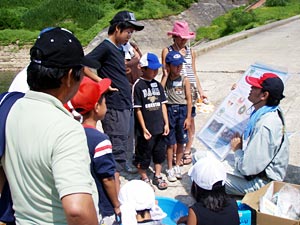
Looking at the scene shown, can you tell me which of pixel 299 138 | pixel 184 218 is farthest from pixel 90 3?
pixel 184 218

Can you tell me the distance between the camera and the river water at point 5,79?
63.0 ft

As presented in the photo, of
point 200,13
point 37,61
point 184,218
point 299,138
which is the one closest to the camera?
point 37,61

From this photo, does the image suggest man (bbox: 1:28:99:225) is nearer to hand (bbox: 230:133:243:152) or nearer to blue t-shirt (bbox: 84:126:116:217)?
blue t-shirt (bbox: 84:126:116:217)

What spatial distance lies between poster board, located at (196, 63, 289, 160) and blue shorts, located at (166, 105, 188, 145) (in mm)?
347

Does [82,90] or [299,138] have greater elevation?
[82,90]

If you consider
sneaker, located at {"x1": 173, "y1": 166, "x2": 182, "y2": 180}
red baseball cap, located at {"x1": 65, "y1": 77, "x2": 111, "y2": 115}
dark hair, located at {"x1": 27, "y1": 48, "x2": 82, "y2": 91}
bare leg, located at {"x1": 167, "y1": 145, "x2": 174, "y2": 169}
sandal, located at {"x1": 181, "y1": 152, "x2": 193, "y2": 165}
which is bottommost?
sandal, located at {"x1": 181, "y1": 152, "x2": 193, "y2": 165}

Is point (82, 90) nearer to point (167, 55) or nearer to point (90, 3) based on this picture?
point (167, 55)

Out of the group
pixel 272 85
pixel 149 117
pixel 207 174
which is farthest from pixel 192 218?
pixel 149 117

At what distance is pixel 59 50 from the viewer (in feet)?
5.53

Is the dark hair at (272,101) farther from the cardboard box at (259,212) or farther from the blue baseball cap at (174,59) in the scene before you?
the blue baseball cap at (174,59)

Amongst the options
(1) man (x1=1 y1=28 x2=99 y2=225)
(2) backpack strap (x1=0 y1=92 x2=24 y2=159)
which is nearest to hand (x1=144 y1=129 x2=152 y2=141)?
(2) backpack strap (x1=0 y1=92 x2=24 y2=159)

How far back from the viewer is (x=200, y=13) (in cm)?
2617

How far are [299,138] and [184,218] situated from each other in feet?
8.66

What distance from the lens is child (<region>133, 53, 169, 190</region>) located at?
421 centimetres
